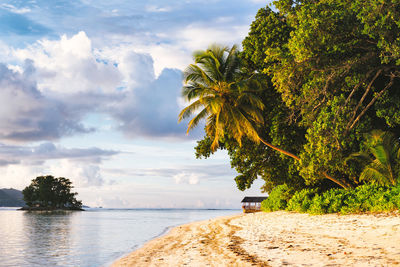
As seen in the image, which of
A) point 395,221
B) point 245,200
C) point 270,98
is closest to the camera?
point 395,221

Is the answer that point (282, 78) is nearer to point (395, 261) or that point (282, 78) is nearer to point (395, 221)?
point (395, 221)

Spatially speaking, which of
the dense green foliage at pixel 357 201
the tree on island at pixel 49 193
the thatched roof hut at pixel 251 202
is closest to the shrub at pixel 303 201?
the dense green foliage at pixel 357 201

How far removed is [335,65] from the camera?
1417 centimetres

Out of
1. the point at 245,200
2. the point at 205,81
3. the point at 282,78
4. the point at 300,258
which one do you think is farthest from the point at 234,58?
the point at 245,200

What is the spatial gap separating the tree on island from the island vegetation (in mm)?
118177

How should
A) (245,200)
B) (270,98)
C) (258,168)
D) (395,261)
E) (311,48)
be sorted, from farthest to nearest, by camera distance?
(245,200) → (258,168) → (270,98) → (311,48) → (395,261)

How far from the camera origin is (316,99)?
47.1 ft

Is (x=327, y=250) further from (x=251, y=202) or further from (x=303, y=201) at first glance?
(x=251, y=202)

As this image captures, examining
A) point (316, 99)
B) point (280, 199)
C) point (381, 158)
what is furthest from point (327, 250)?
point (280, 199)

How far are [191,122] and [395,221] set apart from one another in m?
13.0

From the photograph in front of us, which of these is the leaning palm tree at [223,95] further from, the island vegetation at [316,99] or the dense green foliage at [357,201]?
the dense green foliage at [357,201]

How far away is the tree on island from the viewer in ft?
411

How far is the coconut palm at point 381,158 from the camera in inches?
608

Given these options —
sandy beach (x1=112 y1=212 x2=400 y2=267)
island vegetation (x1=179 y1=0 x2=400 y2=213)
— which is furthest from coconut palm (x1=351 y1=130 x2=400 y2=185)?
sandy beach (x1=112 y1=212 x2=400 y2=267)
